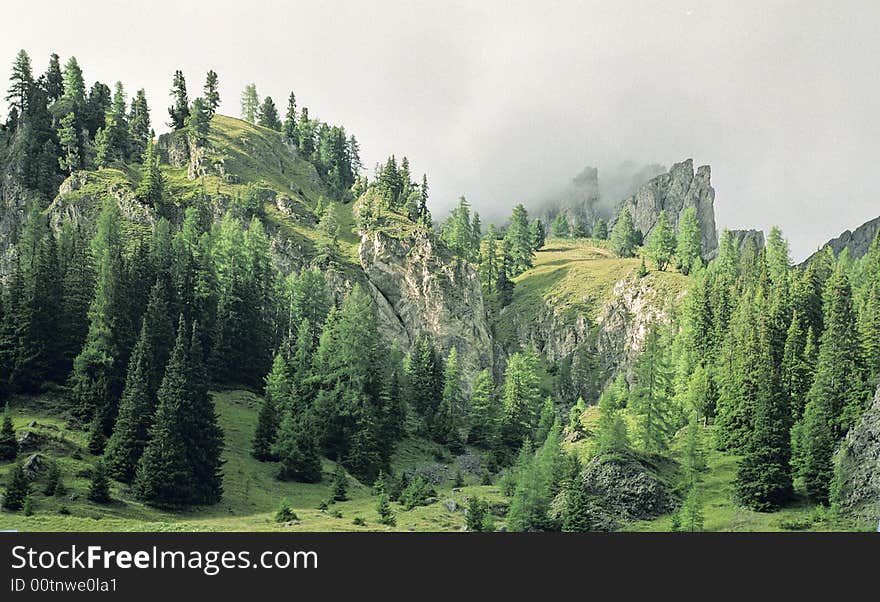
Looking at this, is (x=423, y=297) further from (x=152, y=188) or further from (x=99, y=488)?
(x=99, y=488)

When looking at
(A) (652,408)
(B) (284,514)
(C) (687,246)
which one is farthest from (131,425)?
(C) (687,246)

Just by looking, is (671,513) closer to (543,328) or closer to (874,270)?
(874,270)

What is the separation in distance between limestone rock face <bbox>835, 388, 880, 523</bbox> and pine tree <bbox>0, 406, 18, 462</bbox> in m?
71.9

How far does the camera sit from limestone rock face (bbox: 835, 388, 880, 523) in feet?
206

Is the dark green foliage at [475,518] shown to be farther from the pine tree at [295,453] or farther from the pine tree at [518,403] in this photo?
the pine tree at [518,403]

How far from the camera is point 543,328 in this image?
558ft

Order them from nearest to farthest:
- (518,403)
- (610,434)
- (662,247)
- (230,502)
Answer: (230,502) → (610,434) → (518,403) → (662,247)

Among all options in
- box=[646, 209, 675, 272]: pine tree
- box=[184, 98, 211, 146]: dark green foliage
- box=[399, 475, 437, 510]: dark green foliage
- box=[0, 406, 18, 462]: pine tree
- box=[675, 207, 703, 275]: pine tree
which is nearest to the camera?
box=[0, 406, 18, 462]: pine tree

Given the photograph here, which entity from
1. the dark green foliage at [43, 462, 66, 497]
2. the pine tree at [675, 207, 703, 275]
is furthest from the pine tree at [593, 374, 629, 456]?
the pine tree at [675, 207, 703, 275]

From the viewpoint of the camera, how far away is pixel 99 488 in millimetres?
55906

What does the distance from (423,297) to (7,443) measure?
342ft

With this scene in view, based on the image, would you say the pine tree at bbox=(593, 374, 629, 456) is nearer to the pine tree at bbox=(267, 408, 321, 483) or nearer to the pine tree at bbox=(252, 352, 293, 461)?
the pine tree at bbox=(267, 408, 321, 483)

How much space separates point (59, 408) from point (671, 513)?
62.3 meters
